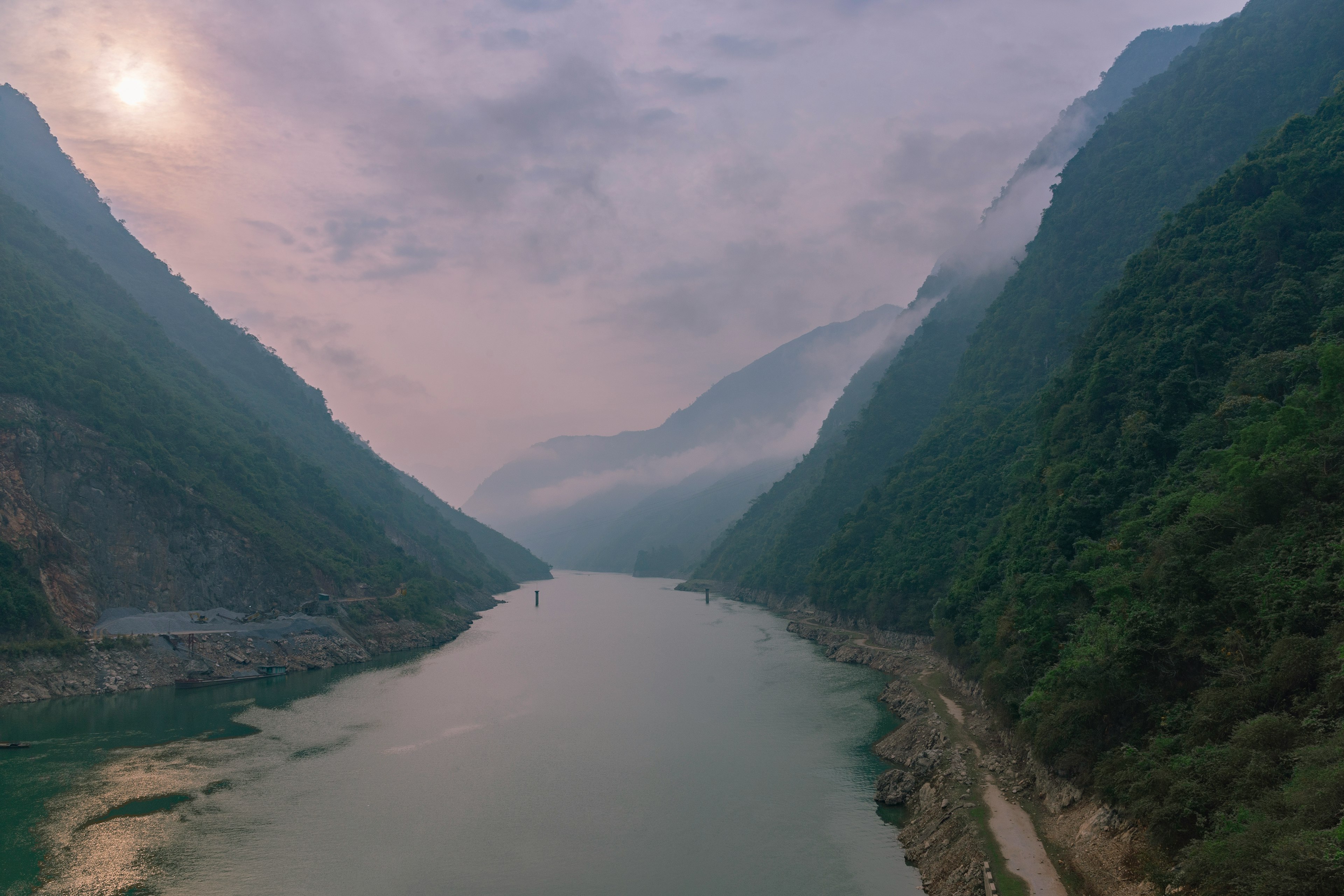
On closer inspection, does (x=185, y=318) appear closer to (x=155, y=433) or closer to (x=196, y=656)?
(x=155, y=433)

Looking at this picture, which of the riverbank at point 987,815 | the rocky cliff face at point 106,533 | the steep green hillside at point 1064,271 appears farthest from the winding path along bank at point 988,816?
the rocky cliff face at point 106,533

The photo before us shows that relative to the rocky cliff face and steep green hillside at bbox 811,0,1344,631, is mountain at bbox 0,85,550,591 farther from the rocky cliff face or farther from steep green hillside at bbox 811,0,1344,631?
steep green hillside at bbox 811,0,1344,631

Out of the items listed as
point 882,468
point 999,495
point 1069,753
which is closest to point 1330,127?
point 999,495

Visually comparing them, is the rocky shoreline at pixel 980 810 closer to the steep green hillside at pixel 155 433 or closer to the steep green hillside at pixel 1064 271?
the steep green hillside at pixel 1064 271

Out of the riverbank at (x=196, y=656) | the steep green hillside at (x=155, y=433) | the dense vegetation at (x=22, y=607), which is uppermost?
the steep green hillside at (x=155, y=433)

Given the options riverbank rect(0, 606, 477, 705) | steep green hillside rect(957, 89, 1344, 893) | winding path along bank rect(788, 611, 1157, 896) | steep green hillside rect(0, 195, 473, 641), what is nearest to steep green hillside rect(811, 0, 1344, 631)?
steep green hillside rect(957, 89, 1344, 893)

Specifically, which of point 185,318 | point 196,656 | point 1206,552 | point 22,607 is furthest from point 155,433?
point 1206,552
